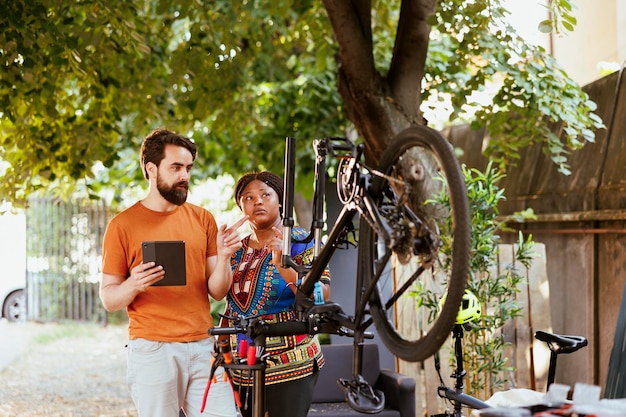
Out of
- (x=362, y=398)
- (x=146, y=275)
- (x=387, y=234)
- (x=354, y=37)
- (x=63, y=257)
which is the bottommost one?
(x=63, y=257)

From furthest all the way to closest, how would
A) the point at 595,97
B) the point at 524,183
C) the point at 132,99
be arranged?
the point at 132,99
the point at 524,183
the point at 595,97

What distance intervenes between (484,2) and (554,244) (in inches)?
69.7

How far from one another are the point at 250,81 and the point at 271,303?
5284 mm

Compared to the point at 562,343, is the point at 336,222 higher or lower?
higher

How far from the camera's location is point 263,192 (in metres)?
3.02

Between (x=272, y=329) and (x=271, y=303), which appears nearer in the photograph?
(x=272, y=329)

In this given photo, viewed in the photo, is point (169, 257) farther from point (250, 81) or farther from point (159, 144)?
point (250, 81)

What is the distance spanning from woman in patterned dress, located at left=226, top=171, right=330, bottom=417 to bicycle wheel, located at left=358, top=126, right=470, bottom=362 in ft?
2.76

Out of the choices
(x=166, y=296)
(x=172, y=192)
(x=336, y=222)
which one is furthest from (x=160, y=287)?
(x=336, y=222)

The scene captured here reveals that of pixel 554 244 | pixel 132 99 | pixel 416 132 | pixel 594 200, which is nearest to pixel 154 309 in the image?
pixel 416 132

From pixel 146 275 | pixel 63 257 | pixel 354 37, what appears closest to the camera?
pixel 146 275

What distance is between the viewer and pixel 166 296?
301 centimetres

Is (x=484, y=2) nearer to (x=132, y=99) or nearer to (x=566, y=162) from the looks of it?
(x=566, y=162)

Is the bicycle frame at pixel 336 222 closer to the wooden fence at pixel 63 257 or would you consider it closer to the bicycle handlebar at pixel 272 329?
the bicycle handlebar at pixel 272 329
